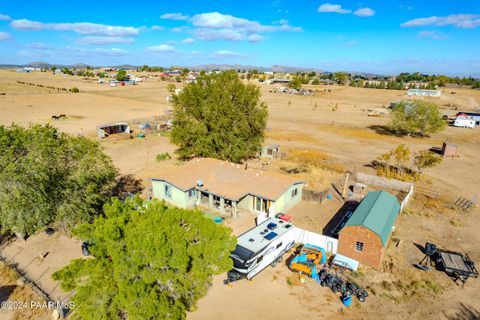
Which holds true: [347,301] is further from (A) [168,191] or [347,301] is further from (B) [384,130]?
(B) [384,130]

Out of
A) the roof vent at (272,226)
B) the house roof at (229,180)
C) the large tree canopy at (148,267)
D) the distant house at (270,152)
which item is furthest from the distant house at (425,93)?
the large tree canopy at (148,267)

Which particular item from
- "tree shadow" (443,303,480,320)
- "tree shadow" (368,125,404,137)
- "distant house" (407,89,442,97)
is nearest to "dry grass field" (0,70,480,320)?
"tree shadow" (443,303,480,320)

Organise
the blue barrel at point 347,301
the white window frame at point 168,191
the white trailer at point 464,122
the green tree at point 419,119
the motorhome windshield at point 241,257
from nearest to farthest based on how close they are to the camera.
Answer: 1. the blue barrel at point 347,301
2. the motorhome windshield at point 241,257
3. the white window frame at point 168,191
4. the green tree at point 419,119
5. the white trailer at point 464,122

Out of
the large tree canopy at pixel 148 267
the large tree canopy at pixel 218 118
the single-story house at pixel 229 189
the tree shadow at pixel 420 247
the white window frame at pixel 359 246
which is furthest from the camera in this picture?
the large tree canopy at pixel 218 118

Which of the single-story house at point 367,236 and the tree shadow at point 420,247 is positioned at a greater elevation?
the single-story house at point 367,236

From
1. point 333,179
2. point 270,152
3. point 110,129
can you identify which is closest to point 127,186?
point 270,152

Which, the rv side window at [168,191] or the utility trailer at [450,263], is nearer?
the utility trailer at [450,263]

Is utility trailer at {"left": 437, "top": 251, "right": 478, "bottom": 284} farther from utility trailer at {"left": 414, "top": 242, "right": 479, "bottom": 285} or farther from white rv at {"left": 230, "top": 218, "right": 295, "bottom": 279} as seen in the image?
white rv at {"left": 230, "top": 218, "right": 295, "bottom": 279}

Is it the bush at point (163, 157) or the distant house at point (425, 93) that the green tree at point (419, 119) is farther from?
the distant house at point (425, 93)
